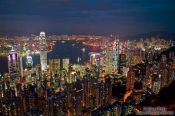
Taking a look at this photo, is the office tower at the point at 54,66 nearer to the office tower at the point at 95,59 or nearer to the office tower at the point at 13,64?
the office tower at the point at 13,64

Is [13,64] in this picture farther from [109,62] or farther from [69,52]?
[69,52]

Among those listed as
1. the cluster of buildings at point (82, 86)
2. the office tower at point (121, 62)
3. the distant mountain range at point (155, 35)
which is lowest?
the cluster of buildings at point (82, 86)

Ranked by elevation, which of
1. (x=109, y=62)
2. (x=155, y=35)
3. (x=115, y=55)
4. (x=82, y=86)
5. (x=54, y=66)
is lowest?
(x=82, y=86)

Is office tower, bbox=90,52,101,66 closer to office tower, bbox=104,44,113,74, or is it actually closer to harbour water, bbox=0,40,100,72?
office tower, bbox=104,44,113,74

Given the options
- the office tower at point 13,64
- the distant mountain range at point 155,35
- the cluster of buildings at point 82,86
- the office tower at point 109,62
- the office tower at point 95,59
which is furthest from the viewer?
the office tower at point 95,59

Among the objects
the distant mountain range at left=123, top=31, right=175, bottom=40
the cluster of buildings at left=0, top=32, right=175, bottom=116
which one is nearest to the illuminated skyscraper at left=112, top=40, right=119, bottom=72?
the cluster of buildings at left=0, top=32, right=175, bottom=116

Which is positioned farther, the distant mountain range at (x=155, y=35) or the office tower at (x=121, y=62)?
the distant mountain range at (x=155, y=35)

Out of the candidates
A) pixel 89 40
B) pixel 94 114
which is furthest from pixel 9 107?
pixel 89 40

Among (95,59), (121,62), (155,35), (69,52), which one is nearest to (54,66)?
(95,59)

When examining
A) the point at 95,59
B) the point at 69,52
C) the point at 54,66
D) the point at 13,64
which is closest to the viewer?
the point at 13,64

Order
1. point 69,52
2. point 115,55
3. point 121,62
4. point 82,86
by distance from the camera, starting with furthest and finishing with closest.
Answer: point 69,52 < point 115,55 < point 121,62 < point 82,86

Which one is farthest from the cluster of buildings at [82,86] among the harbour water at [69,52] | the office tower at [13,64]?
the harbour water at [69,52]
